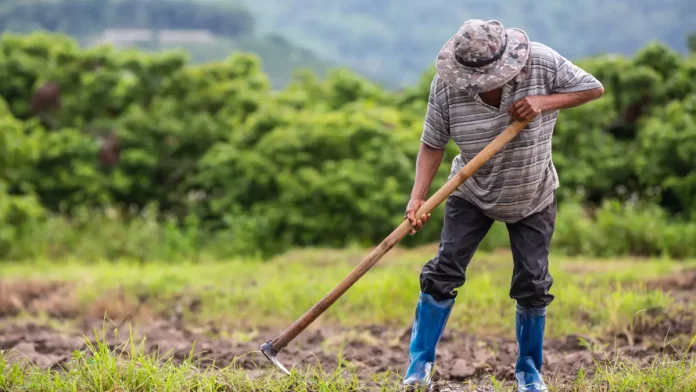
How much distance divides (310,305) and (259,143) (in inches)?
255

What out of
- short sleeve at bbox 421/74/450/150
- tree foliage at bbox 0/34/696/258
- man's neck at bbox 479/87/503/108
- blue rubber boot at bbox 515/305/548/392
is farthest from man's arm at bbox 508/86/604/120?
tree foliage at bbox 0/34/696/258

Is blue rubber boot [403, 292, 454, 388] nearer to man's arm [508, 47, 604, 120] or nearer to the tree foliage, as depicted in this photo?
man's arm [508, 47, 604, 120]

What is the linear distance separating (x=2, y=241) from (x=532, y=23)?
4189 cm

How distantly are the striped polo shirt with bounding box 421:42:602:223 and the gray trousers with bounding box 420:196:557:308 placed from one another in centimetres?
7

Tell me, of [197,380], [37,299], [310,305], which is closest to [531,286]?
[197,380]

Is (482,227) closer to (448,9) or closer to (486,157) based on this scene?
(486,157)

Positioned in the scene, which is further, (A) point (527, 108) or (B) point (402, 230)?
(B) point (402, 230)

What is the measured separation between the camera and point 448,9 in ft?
205

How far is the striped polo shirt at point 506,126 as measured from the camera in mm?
3957

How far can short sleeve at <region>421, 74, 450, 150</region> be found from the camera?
4.09m

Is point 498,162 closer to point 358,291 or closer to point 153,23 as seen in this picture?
point 358,291

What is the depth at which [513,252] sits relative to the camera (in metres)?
4.23

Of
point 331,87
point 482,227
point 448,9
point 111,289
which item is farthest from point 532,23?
point 482,227

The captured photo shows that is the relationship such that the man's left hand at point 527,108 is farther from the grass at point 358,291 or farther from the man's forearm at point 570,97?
the grass at point 358,291
